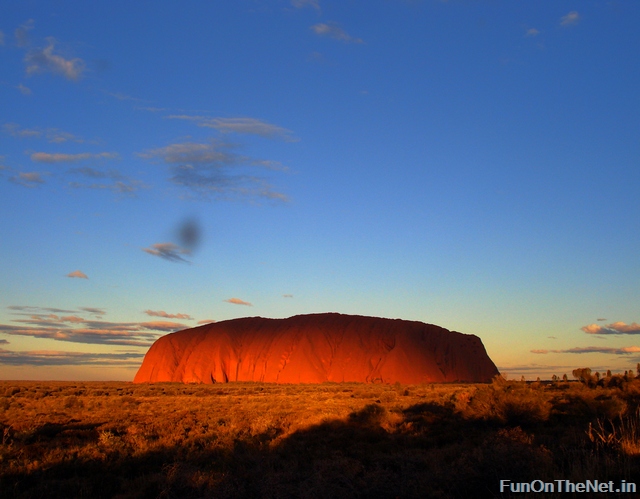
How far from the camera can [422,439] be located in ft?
41.4

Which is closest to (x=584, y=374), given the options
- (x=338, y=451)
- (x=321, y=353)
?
(x=338, y=451)

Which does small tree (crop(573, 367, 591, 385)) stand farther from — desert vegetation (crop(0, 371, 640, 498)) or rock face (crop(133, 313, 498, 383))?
rock face (crop(133, 313, 498, 383))

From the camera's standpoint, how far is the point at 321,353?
57.9 meters

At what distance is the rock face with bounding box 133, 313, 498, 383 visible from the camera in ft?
182

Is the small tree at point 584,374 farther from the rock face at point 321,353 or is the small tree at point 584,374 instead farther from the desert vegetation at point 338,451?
the rock face at point 321,353

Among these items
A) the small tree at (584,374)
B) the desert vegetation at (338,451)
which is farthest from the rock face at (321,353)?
the desert vegetation at (338,451)

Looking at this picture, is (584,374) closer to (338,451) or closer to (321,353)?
(338,451)

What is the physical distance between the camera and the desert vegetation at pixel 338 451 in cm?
751

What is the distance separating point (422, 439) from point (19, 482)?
872 cm

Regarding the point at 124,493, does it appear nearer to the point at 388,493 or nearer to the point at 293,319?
the point at 388,493

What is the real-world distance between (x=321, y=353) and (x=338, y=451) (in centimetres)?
4728

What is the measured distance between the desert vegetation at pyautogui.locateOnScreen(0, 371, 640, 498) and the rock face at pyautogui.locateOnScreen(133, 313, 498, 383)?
36366 mm

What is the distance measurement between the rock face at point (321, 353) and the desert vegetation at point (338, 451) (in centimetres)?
3637

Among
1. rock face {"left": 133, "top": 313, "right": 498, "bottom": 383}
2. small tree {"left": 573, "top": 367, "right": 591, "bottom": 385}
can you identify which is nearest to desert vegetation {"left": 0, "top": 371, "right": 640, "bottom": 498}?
small tree {"left": 573, "top": 367, "right": 591, "bottom": 385}
